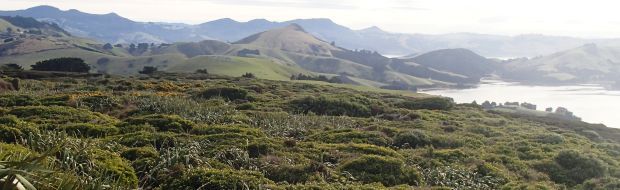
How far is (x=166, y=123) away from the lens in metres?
28.6

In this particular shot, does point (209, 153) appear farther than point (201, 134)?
No

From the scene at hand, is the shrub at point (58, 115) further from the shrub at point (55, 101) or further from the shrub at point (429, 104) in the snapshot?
the shrub at point (429, 104)

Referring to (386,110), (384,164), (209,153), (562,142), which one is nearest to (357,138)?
(384,164)

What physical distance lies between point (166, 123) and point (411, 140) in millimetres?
13974

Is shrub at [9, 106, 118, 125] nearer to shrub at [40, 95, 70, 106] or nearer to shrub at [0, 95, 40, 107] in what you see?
shrub at [40, 95, 70, 106]

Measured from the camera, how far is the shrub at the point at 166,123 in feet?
90.7

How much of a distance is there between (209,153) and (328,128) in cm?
1478

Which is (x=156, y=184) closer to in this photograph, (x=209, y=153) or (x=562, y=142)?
(x=209, y=153)

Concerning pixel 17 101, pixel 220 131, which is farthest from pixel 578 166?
pixel 17 101

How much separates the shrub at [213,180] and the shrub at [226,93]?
3608cm

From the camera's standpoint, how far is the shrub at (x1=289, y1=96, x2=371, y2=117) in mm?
49094

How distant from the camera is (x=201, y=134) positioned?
87.6 ft

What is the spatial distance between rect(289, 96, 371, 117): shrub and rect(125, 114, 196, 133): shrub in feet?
63.4

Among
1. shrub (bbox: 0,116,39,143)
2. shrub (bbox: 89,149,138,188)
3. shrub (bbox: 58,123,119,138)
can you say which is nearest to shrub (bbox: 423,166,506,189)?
shrub (bbox: 89,149,138,188)
